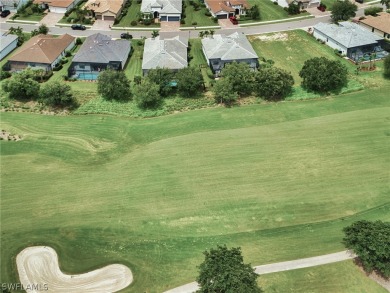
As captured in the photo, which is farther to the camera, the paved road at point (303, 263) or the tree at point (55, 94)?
the tree at point (55, 94)

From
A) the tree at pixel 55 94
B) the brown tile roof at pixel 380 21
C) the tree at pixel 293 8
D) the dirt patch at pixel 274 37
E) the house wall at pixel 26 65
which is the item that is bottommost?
the tree at pixel 55 94

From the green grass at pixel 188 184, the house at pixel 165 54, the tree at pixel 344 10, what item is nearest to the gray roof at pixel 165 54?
the house at pixel 165 54

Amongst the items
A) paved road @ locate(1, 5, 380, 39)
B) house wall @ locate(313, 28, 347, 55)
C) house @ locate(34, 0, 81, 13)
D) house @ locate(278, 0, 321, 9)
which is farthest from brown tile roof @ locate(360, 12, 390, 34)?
Answer: house @ locate(34, 0, 81, 13)

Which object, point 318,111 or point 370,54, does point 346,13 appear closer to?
point 370,54

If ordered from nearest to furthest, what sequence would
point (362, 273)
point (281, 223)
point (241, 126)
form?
point (362, 273), point (281, 223), point (241, 126)

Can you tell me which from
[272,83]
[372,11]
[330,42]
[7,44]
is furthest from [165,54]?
[372,11]

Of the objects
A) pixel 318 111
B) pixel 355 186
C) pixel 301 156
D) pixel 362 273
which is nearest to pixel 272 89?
pixel 318 111

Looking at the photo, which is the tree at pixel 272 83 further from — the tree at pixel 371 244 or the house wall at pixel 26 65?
the house wall at pixel 26 65
